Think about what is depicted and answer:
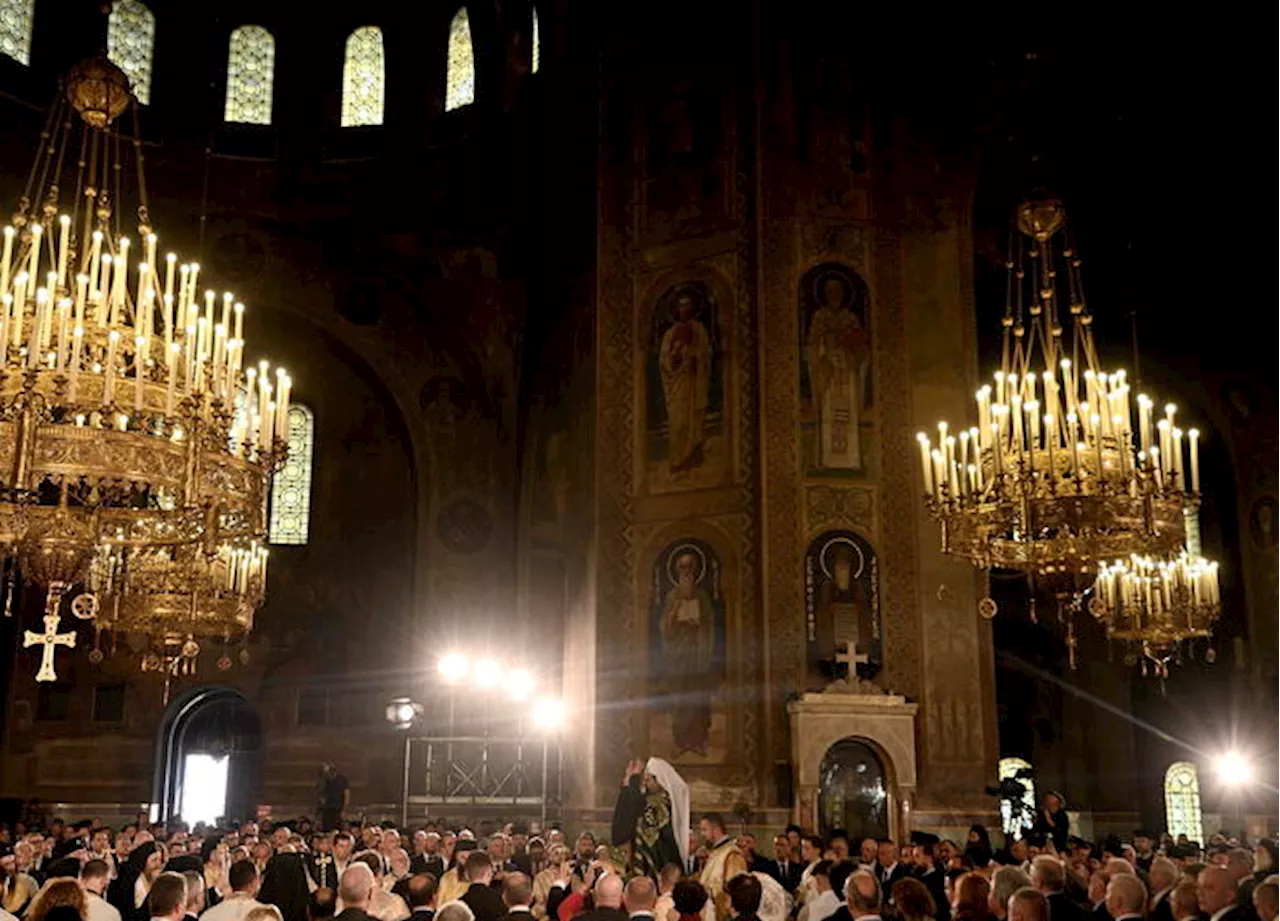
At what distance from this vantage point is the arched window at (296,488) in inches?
1136

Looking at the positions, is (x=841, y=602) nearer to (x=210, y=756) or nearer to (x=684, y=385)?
(x=684, y=385)

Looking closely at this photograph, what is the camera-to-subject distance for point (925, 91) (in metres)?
21.2

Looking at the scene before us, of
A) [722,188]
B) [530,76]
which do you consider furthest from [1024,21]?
[530,76]

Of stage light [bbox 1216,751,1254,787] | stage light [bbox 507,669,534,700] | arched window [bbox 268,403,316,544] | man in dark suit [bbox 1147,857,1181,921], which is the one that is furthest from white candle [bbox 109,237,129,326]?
stage light [bbox 1216,751,1254,787]

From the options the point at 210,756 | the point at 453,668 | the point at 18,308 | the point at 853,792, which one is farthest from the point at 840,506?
the point at 210,756

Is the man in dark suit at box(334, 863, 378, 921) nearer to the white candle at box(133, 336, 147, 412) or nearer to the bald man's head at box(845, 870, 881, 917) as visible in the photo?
the bald man's head at box(845, 870, 881, 917)

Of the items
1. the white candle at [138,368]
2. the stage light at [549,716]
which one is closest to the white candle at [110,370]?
the white candle at [138,368]

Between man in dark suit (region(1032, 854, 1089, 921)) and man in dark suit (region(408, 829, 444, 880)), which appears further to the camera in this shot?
man in dark suit (region(408, 829, 444, 880))

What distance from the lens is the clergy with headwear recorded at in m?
13.9

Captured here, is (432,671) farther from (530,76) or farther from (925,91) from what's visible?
(925,91)

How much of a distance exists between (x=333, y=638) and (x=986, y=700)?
13803 mm

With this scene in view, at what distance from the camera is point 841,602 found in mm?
19484

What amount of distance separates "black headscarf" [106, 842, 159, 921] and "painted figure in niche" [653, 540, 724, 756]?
843 centimetres

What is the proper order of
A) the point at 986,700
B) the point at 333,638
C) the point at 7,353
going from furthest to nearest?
the point at 333,638, the point at 986,700, the point at 7,353
